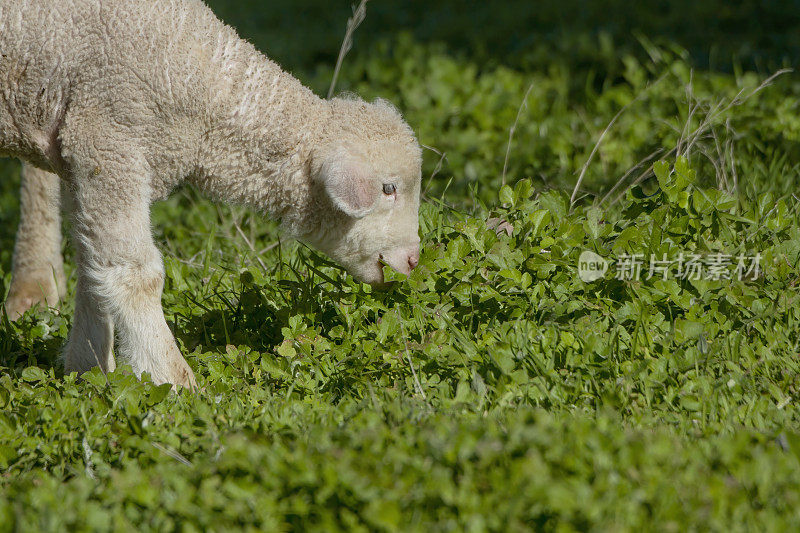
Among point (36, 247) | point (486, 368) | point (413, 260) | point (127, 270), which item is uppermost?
point (413, 260)

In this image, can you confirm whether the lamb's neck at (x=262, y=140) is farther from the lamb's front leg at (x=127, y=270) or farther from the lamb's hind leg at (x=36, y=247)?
the lamb's hind leg at (x=36, y=247)

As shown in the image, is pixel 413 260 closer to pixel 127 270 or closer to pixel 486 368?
pixel 486 368

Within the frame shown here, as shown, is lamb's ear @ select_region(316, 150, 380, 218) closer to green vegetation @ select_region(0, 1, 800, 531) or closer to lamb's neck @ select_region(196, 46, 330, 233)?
lamb's neck @ select_region(196, 46, 330, 233)

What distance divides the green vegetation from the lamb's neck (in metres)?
0.49

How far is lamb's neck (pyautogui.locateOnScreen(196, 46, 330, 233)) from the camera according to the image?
365 cm

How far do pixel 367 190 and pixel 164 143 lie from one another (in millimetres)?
786

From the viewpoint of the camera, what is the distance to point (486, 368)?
11.3 feet

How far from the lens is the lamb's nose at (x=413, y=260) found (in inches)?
151

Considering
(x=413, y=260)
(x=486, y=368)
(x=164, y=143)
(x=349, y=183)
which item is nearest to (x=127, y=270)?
(x=164, y=143)

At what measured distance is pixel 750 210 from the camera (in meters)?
4.02

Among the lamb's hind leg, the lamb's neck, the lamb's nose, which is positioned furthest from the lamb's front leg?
the lamb's hind leg

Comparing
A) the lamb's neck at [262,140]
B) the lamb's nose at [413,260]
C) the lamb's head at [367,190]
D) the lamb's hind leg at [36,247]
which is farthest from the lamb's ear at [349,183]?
the lamb's hind leg at [36,247]

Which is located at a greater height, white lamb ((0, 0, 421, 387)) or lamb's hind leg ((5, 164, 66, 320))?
white lamb ((0, 0, 421, 387))

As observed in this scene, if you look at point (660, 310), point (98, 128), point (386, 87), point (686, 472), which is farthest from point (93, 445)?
point (386, 87)
